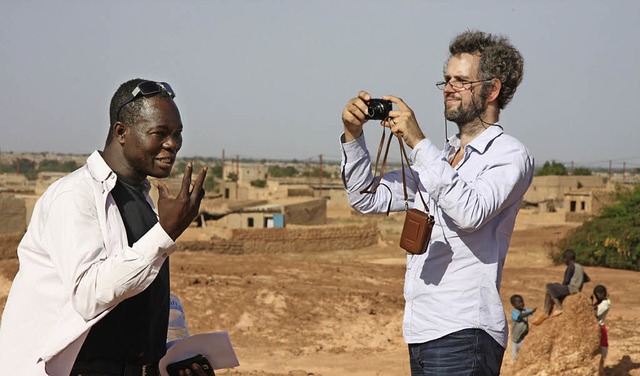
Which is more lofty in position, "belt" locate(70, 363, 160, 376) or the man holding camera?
the man holding camera

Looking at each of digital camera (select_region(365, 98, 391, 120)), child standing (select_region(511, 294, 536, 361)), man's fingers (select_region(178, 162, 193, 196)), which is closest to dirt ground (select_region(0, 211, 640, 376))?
child standing (select_region(511, 294, 536, 361))

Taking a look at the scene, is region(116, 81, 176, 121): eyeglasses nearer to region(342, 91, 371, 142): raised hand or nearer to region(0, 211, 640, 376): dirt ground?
region(342, 91, 371, 142): raised hand

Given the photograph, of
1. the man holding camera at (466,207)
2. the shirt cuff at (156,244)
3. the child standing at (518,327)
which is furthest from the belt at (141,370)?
the child standing at (518,327)

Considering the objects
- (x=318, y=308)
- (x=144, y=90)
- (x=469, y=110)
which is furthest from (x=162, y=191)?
(x=318, y=308)

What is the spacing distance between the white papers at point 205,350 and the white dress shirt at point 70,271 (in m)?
0.39

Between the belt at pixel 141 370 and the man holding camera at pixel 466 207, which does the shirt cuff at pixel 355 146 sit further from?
the belt at pixel 141 370

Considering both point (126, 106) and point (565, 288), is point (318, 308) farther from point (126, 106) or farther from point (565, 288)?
point (126, 106)

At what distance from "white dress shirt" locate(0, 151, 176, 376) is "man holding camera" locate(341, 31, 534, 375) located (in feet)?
3.07

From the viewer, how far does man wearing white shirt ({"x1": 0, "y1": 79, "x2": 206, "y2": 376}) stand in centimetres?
209

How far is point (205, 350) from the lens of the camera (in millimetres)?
2602

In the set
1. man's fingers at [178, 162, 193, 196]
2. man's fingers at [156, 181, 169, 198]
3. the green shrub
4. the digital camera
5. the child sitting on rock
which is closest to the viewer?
man's fingers at [178, 162, 193, 196]

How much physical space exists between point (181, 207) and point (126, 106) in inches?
15.7

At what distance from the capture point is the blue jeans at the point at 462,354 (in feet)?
8.63

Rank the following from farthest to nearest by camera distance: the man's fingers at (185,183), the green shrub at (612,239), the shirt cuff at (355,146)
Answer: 1. the green shrub at (612,239)
2. the shirt cuff at (355,146)
3. the man's fingers at (185,183)
